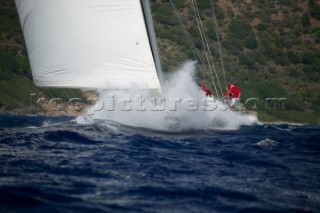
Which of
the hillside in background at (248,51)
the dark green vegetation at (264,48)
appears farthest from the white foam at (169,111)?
the dark green vegetation at (264,48)

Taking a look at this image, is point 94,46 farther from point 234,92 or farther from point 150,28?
point 234,92

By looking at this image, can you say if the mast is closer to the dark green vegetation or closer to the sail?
the sail

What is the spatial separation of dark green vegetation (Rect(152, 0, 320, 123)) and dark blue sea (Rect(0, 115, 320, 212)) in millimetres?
31400

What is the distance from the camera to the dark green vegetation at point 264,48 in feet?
155

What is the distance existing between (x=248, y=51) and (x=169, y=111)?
45.9 metres

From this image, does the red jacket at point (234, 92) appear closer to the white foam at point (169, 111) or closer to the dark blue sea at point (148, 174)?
the white foam at point (169, 111)

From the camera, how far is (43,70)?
1257cm

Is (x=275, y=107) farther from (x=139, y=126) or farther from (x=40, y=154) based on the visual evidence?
(x=40, y=154)

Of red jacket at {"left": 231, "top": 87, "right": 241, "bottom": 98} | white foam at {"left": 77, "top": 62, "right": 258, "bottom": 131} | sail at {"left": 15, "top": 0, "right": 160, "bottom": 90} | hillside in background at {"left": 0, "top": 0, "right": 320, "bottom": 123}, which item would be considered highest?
hillside in background at {"left": 0, "top": 0, "right": 320, "bottom": 123}

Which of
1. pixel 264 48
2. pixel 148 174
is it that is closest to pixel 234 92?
pixel 148 174

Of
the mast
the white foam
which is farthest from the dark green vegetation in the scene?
the mast

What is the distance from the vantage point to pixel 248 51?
58250 millimetres

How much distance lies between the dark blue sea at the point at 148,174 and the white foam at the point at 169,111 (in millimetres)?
2166

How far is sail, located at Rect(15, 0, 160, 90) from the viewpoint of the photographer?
12.2 m
